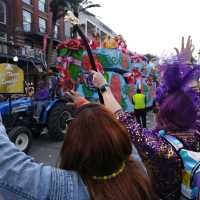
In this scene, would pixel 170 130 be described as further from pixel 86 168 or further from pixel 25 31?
pixel 25 31

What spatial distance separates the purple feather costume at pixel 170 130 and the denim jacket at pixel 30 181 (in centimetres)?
53

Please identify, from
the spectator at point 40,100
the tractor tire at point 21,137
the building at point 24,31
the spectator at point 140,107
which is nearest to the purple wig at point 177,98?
the tractor tire at point 21,137

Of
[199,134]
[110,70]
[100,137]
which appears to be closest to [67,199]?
[100,137]

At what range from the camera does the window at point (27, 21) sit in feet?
97.6

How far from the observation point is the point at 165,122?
2023 mm

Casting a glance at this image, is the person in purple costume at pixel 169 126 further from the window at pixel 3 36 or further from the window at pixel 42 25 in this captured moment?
the window at pixel 42 25

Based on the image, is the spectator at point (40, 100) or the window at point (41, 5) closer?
the spectator at point (40, 100)

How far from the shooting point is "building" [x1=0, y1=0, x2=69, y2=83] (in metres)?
25.1

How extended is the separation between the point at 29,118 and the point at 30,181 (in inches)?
299

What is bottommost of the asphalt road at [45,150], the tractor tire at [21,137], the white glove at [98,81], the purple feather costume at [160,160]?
the asphalt road at [45,150]

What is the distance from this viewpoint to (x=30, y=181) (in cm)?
124

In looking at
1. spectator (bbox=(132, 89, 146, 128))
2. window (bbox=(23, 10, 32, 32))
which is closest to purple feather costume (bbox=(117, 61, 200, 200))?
spectator (bbox=(132, 89, 146, 128))

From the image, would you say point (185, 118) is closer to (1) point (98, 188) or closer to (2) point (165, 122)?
(2) point (165, 122)

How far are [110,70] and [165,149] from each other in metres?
13.6
